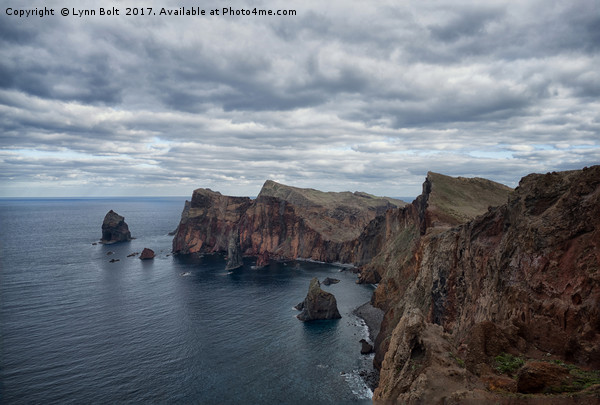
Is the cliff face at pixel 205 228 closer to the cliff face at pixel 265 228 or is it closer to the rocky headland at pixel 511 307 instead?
the cliff face at pixel 265 228

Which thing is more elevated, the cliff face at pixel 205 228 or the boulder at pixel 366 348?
the cliff face at pixel 205 228

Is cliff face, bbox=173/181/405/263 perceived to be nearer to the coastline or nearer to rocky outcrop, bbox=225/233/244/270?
rocky outcrop, bbox=225/233/244/270

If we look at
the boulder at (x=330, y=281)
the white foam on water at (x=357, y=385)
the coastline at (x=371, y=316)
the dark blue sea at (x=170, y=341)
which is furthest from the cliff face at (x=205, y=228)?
the white foam on water at (x=357, y=385)

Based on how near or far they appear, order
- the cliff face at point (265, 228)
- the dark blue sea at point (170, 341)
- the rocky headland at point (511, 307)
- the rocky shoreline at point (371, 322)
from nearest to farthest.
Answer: the rocky headland at point (511, 307) → the dark blue sea at point (170, 341) → the rocky shoreline at point (371, 322) → the cliff face at point (265, 228)

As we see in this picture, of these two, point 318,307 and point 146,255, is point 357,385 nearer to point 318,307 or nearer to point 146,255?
point 318,307

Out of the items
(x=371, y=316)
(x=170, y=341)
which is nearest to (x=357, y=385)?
(x=371, y=316)

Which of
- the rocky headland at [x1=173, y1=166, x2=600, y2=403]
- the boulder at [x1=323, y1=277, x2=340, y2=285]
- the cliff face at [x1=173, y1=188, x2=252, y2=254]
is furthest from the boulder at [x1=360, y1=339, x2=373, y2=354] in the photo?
the cliff face at [x1=173, y1=188, x2=252, y2=254]
